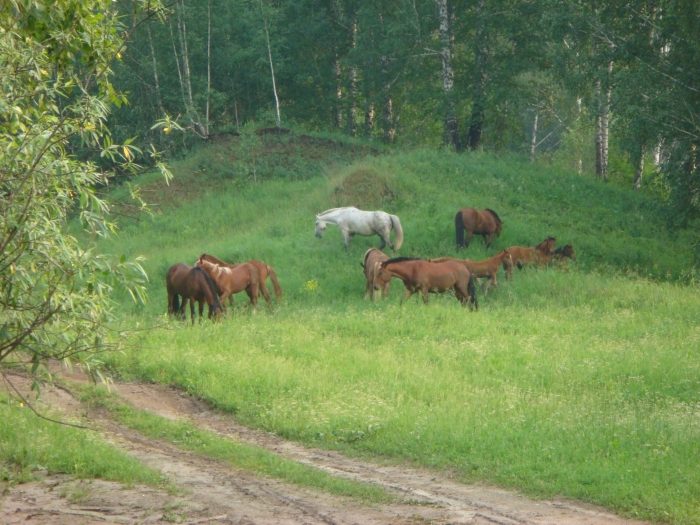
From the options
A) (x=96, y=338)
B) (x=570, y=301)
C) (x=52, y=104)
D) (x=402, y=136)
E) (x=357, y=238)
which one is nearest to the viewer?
(x=96, y=338)

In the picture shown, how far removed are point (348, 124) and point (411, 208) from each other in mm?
17718

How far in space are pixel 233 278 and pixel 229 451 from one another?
883cm

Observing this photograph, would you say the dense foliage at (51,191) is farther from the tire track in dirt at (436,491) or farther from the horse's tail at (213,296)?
the horse's tail at (213,296)

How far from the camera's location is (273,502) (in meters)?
8.06

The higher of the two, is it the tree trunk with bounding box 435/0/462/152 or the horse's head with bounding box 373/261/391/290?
the tree trunk with bounding box 435/0/462/152

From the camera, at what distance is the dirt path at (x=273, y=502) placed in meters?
7.54

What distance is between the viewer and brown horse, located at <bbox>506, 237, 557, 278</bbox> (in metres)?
21.5

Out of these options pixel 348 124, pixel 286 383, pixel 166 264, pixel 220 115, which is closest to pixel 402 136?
pixel 348 124

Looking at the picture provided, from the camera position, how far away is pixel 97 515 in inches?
301

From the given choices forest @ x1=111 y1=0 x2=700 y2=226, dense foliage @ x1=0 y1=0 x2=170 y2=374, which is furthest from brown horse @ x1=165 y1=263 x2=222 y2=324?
forest @ x1=111 y1=0 x2=700 y2=226

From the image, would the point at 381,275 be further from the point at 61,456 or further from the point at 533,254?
the point at 61,456

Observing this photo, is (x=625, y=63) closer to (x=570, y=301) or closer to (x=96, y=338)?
(x=570, y=301)

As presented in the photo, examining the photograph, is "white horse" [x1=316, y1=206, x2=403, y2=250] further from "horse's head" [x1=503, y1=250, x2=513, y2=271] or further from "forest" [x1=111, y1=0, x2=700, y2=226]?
"forest" [x1=111, y1=0, x2=700, y2=226]

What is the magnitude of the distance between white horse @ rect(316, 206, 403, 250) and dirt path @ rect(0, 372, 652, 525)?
14.6m
